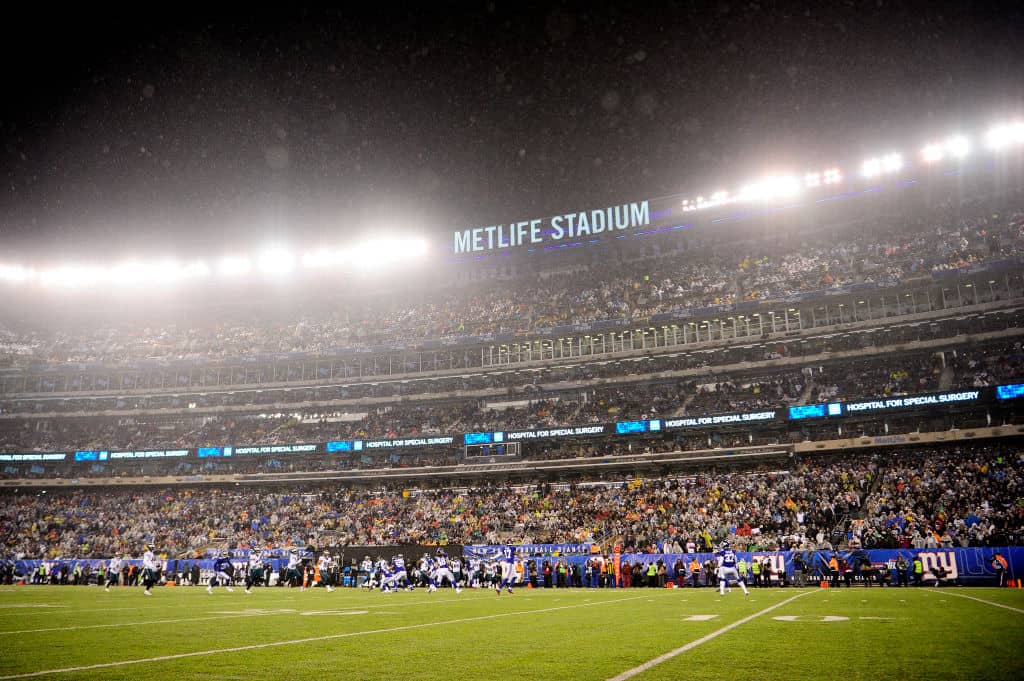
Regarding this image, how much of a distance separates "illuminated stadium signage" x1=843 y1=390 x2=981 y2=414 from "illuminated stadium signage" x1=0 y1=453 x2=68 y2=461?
61298 mm

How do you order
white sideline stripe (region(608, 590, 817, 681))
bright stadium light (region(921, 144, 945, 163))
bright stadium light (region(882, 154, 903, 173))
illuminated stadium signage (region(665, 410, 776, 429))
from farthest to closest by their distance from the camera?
bright stadium light (region(882, 154, 903, 173))
bright stadium light (region(921, 144, 945, 163))
illuminated stadium signage (region(665, 410, 776, 429))
white sideline stripe (region(608, 590, 817, 681))

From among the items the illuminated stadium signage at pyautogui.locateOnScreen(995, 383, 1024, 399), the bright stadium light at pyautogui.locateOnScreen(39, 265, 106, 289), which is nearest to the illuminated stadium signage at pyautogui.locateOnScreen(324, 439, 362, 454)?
the bright stadium light at pyautogui.locateOnScreen(39, 265, 106, 289)

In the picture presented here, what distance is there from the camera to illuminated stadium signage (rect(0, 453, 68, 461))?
6150cm

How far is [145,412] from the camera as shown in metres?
67.5

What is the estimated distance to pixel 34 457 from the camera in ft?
202

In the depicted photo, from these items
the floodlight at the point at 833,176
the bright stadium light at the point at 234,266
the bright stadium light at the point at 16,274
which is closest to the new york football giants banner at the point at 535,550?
the floodlight at the point at 833,176

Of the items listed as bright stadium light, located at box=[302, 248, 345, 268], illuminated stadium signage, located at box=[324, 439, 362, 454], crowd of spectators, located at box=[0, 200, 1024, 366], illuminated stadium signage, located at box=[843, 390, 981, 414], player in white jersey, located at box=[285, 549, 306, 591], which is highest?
bright stadium light, located at box=[302, 248, 345, 268]

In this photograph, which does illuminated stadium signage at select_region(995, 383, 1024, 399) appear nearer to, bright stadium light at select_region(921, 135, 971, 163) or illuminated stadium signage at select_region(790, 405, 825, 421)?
illuminated stadium signage at select_region(790, 405, 825, 421)

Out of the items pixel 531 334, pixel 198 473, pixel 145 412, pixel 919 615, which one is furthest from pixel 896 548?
pixel 145 412

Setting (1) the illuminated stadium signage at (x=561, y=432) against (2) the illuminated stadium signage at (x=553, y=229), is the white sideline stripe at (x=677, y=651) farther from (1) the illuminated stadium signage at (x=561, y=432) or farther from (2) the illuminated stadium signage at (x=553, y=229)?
(2) the illuminated stadium signage at (x=553, y=229)

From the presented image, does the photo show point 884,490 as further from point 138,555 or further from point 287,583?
point 138,555

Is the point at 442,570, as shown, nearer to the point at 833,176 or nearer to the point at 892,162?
the point at 833,176

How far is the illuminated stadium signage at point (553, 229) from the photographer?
222 feet

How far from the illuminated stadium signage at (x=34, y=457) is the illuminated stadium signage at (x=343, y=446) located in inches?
918
